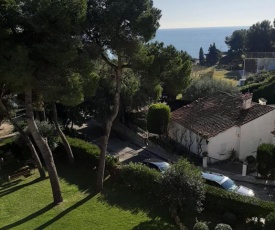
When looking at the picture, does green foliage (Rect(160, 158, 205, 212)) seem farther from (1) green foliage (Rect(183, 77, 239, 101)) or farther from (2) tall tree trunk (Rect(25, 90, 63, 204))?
(1) green foliage (Rect(183, 77, 239, 101))

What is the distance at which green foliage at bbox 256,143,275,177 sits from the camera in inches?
869

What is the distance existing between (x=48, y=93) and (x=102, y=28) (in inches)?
154

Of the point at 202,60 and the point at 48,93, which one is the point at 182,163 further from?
the point at 202,60

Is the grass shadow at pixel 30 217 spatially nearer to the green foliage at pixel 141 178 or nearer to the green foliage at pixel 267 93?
the green foliage at pixel 141 178

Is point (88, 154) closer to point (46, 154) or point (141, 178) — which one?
point (46, 154)

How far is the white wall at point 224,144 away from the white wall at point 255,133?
0.45m

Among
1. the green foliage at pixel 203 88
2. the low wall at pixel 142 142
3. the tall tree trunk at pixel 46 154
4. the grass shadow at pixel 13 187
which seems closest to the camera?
the tall tree trunk at pixel 46 154

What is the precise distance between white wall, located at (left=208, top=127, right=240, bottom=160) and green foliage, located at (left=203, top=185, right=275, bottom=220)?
9.92 meters

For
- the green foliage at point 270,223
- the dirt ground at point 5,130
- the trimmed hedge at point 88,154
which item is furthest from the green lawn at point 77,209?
the dirt ground at point 5,130

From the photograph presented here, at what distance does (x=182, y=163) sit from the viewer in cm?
1638

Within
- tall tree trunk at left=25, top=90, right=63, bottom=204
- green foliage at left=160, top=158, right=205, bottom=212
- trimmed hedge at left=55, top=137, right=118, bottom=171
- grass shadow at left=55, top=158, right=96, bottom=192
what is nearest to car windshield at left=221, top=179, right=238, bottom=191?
green foliage at left=160, top=158, right=205, bottom=212

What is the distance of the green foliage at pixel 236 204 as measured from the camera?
52.0ft

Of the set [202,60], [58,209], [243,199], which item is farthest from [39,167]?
[202,60]

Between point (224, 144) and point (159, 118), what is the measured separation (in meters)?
6.45
